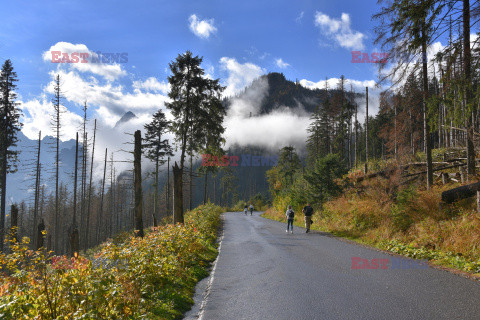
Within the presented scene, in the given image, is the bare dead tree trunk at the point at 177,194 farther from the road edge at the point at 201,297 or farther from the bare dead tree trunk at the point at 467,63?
the bare dead tree trunk at the point at 467,63

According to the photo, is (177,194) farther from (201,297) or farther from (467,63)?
(467,63)

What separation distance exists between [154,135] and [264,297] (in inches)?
1181

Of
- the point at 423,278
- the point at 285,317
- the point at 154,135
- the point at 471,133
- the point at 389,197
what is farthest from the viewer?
the point at 154,135

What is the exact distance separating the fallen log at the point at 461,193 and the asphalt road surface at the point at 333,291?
382cm

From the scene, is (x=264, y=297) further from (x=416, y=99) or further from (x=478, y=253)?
(x=416, y=99)

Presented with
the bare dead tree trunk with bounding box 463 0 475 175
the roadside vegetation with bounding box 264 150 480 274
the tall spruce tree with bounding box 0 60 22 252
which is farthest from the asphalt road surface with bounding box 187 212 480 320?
the tall spruce tree with bounding box 0 60 22 252

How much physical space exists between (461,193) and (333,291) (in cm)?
797

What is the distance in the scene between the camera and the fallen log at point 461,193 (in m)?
9.98

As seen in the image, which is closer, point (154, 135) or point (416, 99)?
point (416, 99)

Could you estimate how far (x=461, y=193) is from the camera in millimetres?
10367

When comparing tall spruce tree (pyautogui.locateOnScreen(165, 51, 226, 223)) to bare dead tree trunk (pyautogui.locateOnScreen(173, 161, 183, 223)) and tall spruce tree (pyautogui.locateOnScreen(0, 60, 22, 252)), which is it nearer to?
bare dead tree trunk (pyautogui.locateOnScreen(173, 161, 183, 223))

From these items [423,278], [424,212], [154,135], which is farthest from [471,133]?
[154,135]

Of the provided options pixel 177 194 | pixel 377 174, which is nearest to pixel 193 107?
pixel 177 194

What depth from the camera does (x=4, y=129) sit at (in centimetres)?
2405
